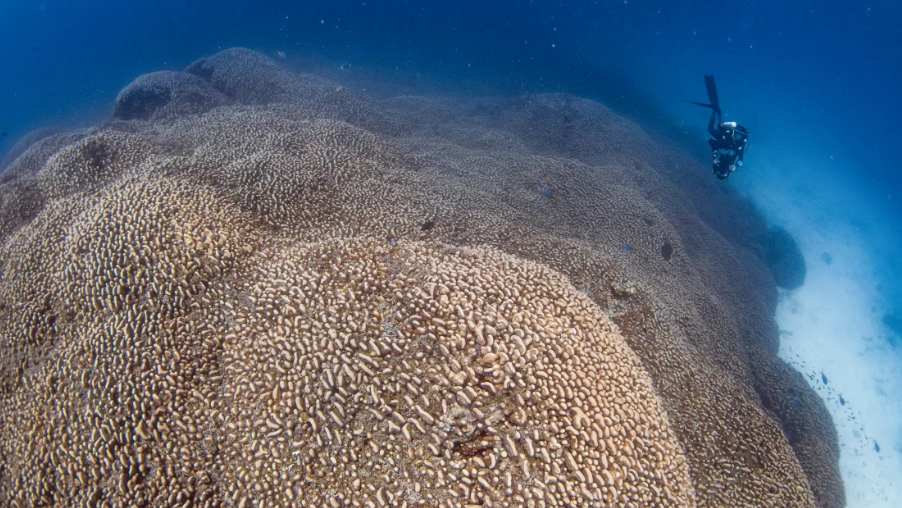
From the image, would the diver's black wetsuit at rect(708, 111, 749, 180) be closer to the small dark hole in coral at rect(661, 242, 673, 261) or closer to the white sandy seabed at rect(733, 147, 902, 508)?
the small dark hole in coral at rect(661, 242, 673, 261)

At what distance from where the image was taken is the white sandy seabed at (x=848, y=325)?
1269 centimetres

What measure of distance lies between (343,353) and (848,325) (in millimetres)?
22459

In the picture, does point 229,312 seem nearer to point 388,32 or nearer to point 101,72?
point 388,32

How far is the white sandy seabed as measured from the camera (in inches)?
500

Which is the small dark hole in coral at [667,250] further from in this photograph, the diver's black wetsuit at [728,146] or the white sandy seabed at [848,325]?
the diver's black wetsuit at [728,146]

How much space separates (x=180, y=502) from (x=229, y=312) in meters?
1.76

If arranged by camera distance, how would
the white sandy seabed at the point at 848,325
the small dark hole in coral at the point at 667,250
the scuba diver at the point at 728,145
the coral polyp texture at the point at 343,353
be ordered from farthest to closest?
1. the white sandy seabed at the point at 848,325
2. the scuba diver at the point at 728,145
3. the small dark hole in coral at the point at 667,250
4. the coral polyp texture at the point at 343,353

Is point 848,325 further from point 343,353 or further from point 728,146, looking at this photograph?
point 343,353

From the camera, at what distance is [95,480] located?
3.57 meters

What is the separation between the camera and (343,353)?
143 inches

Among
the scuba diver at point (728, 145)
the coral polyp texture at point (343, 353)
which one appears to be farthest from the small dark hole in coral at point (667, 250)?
the scuba diver at point (728, 145)

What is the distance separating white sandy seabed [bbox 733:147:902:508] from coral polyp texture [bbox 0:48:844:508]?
294 inches

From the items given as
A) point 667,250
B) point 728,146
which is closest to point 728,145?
point 728,146

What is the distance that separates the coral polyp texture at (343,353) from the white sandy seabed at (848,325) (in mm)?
7473
